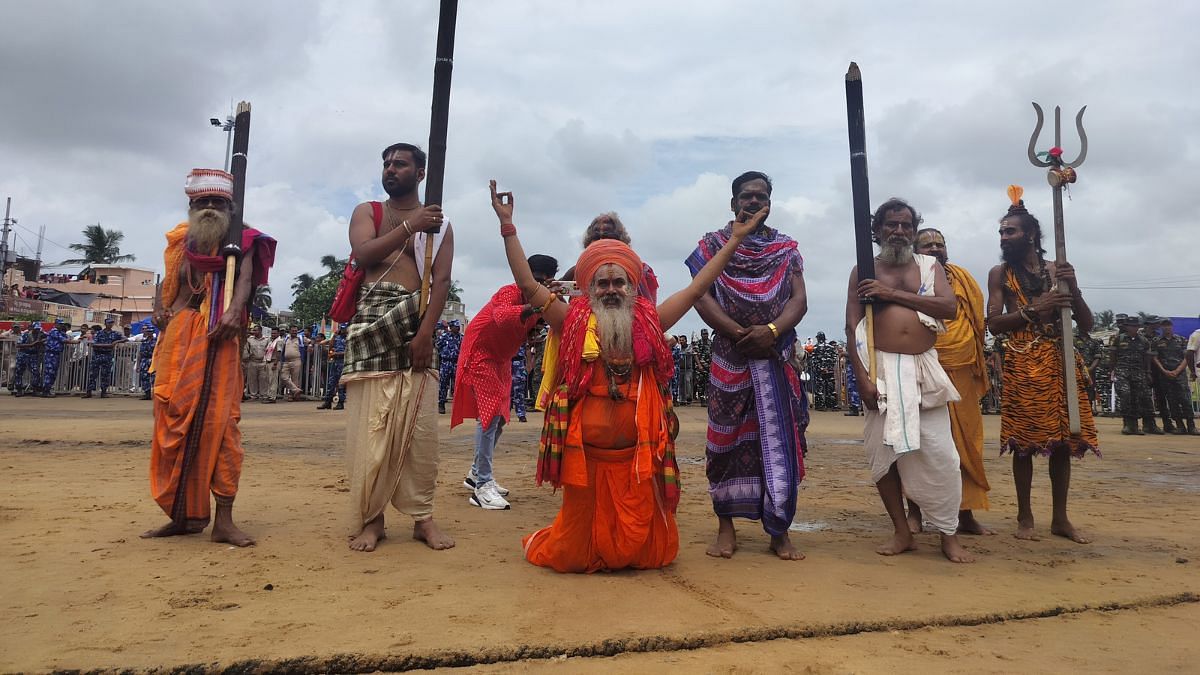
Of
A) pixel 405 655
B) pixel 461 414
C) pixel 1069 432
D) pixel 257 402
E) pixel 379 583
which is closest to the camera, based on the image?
pixel 405 655

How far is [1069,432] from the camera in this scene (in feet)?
15.1

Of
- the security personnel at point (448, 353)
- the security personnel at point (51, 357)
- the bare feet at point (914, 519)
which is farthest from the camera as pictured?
the security personnel at point (51, 357)

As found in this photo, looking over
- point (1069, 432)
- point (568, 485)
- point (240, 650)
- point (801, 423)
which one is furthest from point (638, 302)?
point (1069, 432)

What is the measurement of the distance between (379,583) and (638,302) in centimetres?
187

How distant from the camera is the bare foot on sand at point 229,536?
3.92 metres

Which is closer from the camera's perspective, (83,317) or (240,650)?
(240,650)

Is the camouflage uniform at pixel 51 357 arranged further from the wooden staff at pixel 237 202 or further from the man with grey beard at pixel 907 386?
the man with grey beard at pixel 907 386

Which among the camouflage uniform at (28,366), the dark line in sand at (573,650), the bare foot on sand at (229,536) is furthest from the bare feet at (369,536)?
the camouflage uniform at (28,366)

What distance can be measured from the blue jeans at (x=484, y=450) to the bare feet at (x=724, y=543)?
2.09 meters

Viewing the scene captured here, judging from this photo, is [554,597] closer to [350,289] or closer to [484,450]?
[350,289]

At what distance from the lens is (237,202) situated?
4.43 meters

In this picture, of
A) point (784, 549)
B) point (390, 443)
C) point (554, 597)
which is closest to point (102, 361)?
point (390, 443)

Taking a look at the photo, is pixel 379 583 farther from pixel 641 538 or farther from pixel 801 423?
pixel 801 423

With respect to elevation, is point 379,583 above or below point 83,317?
below
